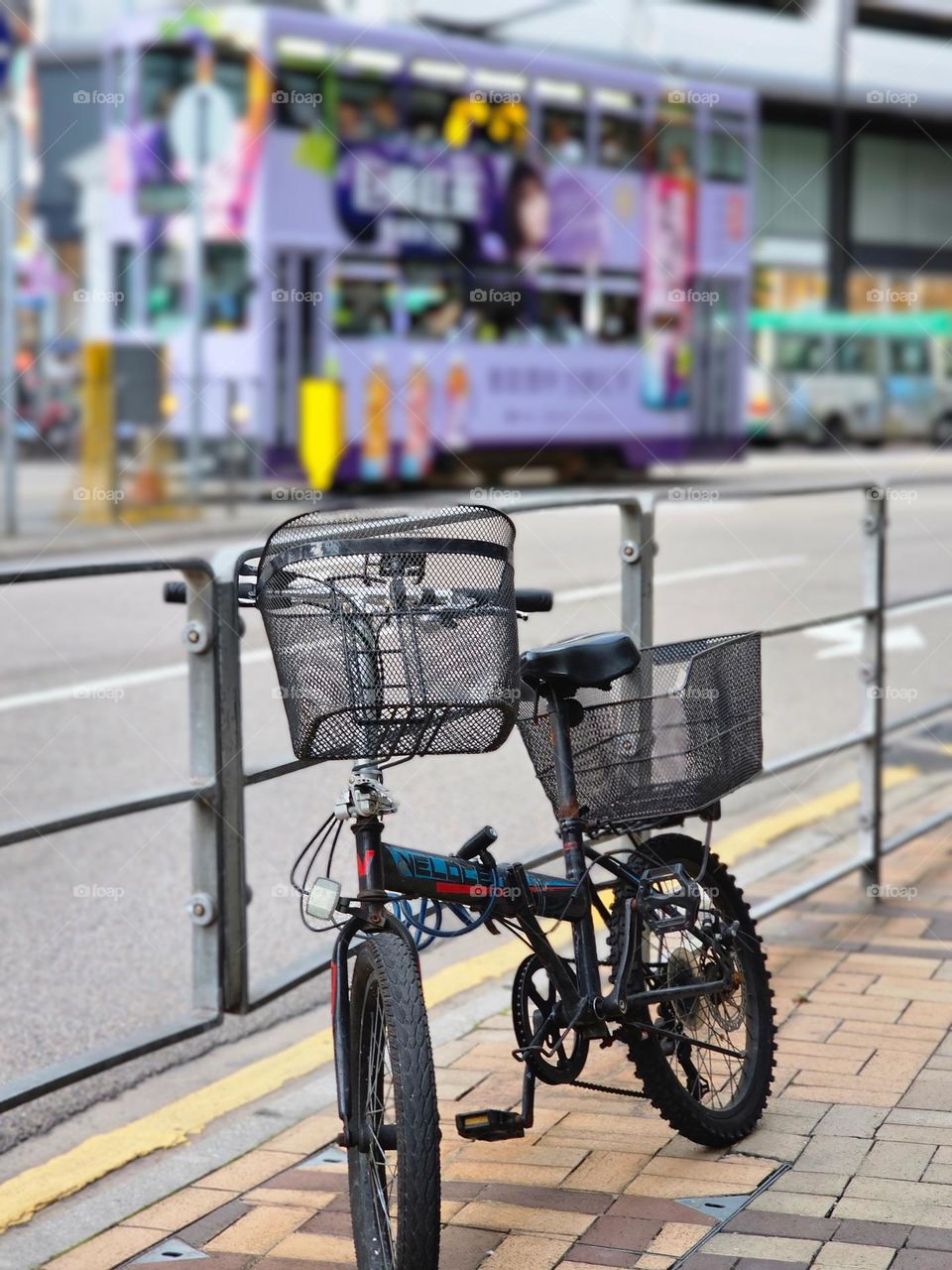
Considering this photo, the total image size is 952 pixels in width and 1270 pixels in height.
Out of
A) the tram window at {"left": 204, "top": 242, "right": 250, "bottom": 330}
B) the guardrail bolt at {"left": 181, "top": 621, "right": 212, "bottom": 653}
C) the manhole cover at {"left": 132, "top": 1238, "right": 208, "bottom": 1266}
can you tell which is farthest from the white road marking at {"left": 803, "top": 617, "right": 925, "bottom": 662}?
the tram window at {"left": 204, "top": 242, "right": 250, "bottom": 330}

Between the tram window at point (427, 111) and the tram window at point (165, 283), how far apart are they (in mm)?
2716

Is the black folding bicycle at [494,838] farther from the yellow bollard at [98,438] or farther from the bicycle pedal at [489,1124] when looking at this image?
the yellow bollard at [98,438]

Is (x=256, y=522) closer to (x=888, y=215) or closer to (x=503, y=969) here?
(x=503, y=969)

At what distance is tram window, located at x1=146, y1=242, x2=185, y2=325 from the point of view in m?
18.5

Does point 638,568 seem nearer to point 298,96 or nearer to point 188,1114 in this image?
point 188,1114

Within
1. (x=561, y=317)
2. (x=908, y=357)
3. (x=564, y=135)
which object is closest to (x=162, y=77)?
(x=564, y=135)

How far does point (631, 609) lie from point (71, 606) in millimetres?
7781

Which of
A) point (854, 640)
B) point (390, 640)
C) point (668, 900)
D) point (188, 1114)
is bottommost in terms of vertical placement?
point (188, 1114)

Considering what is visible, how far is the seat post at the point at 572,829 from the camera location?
10.7ft

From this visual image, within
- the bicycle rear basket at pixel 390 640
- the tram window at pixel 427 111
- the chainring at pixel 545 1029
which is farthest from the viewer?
the tram window at pixel 427 111

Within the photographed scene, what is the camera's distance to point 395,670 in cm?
273

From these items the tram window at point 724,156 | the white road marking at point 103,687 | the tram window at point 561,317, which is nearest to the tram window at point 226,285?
the tram window at point 561,317

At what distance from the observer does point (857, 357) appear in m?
37.2

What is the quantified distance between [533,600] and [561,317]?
18.3 m
